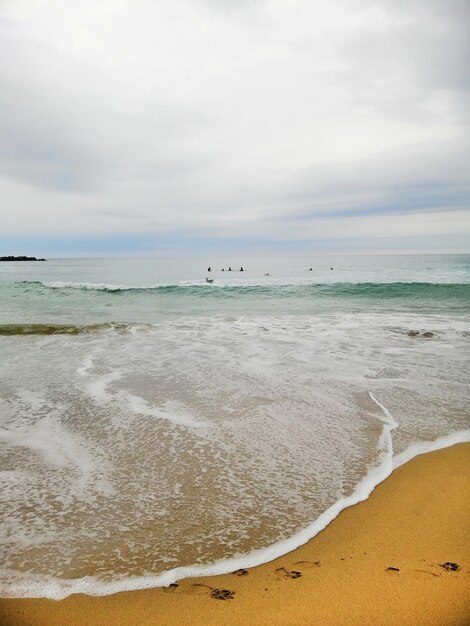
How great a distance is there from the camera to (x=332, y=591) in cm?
247

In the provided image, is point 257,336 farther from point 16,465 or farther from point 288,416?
point 16,465

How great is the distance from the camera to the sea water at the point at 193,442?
9.44 feet

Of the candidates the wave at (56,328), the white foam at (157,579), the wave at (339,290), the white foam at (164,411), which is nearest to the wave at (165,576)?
the white foam at (157,579)

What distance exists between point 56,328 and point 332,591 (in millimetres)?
13633

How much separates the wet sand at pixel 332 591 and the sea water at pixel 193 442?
13cm

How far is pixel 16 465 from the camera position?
410 centimetres

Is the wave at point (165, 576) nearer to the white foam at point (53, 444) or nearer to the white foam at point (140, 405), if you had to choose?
the white foam at point (53, 444)

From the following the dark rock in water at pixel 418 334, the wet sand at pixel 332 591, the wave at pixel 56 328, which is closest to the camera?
the wet sand at pixel 332 591

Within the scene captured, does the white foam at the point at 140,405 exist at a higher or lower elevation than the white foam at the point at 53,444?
higher

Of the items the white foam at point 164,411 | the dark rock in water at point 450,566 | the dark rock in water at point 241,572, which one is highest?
the white foam at point 164,411

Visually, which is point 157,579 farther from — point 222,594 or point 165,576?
point 222,594

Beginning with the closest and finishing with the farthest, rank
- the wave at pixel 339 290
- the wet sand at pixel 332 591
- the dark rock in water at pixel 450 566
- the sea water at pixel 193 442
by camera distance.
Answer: the wet sand at pixel 332 591 → the dark rock in water at pixel 450 566 → the sea water at pixel 193 442 → the wave at pixel 339 290

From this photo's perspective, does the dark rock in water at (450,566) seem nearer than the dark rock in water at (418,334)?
Yes

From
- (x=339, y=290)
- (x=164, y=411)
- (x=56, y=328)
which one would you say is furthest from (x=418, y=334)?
(x=339, y=290)
